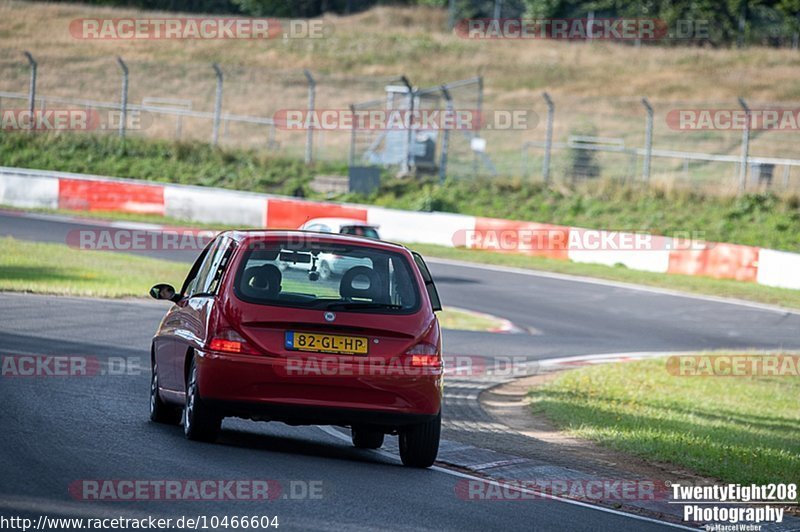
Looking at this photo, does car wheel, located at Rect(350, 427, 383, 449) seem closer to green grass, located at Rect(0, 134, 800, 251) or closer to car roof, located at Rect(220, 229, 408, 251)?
car roof, located at Rect(220, 229, 408, 251)

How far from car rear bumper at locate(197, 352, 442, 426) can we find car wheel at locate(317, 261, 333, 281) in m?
0.66

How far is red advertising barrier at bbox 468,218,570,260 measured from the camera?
1209 inches

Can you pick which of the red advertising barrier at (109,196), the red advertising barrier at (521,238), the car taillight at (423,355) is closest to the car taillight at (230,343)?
the car taillight at (423,355)

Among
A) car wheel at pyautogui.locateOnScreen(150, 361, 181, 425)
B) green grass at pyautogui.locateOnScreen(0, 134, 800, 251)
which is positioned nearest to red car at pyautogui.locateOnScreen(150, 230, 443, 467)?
car wheel at pyautogui.locateOnScreen(150, 361, 181, 425)

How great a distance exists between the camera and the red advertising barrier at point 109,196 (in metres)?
33.8

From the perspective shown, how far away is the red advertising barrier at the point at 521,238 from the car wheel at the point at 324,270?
22.2 m

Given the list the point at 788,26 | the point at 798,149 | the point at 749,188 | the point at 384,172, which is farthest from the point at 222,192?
the point at 788,26

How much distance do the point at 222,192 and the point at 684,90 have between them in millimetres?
32476

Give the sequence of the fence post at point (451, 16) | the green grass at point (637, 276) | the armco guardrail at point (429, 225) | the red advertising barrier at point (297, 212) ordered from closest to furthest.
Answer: the green grass at point (637, 276)
the armco guardrail at point (429, 225)
the red advertising barrier at point (297, 212)
the fence post at point (451, 16)

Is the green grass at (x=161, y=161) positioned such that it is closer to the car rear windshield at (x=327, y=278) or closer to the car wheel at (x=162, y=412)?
the car wheel at (x=162, y=412)

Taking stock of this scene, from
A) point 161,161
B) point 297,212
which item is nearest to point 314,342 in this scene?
point 297,212

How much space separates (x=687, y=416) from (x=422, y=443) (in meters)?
6.02

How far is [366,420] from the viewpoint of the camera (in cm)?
830

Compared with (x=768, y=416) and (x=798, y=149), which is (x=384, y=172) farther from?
(x=768, y=416)
